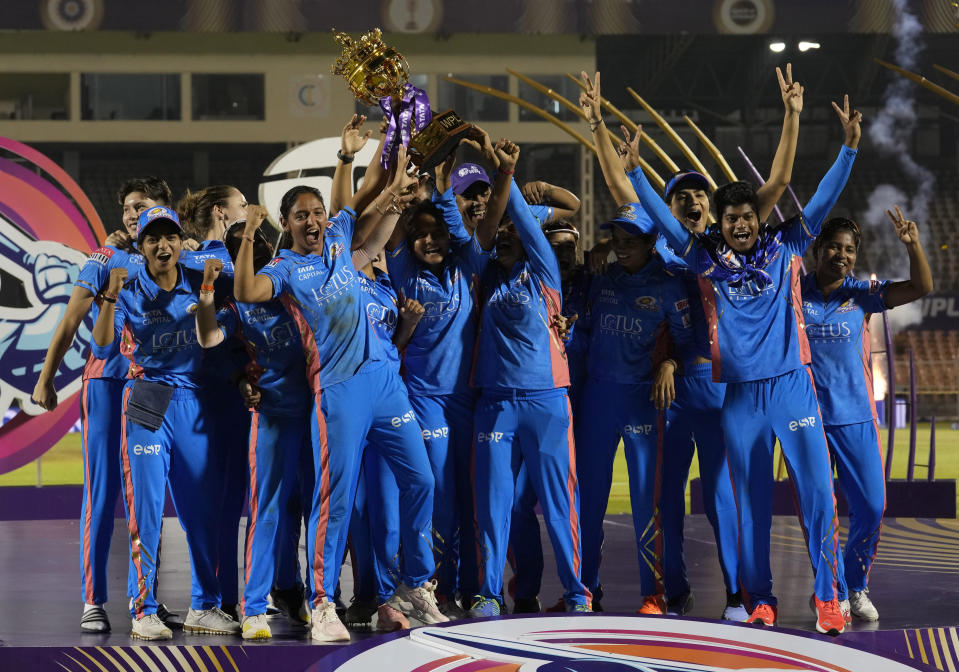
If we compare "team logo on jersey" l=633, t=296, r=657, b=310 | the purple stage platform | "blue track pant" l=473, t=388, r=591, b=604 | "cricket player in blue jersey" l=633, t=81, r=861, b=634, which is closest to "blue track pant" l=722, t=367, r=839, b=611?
"cricket player in blue jersey" l=633, t=81, r=861, b=634

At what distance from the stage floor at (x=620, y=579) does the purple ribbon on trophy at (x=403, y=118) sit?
1.77 m

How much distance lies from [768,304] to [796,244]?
0.25m

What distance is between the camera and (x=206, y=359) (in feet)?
13.4

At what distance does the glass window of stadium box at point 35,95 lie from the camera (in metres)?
15.5

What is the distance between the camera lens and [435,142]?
4.22 m

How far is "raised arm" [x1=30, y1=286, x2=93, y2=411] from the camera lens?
4.02 m

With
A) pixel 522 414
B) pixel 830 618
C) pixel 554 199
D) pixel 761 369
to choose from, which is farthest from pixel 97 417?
pixel 830 618

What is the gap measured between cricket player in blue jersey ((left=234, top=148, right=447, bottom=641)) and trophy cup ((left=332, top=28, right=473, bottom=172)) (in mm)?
484

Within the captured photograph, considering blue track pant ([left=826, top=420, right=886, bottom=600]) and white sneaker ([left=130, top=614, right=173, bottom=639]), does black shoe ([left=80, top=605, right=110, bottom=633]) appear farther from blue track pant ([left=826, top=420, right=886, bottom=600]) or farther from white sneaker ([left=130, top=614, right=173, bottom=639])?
blue track pant ([left=826, top=420, right=886, bottom=600])

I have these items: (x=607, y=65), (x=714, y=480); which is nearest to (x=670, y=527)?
(x=714, y=480)

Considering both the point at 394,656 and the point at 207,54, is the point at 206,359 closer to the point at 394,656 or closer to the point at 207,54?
the point at 394,656

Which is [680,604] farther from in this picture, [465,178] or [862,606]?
[465,178]

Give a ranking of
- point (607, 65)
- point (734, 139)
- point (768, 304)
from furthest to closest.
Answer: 1. point (734, 139)
2. point (607, 65)
3. point (768, 304)

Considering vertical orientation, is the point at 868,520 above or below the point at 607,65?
below
